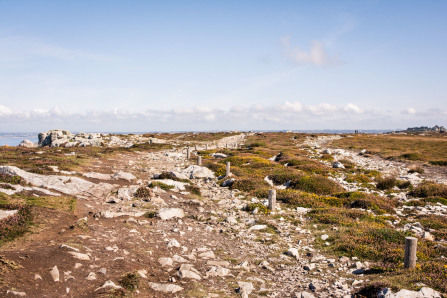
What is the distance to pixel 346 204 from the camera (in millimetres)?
16406

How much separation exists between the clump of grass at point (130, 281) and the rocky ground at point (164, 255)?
0.12ft

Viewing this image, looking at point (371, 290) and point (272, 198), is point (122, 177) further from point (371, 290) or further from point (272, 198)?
point (371, 290)

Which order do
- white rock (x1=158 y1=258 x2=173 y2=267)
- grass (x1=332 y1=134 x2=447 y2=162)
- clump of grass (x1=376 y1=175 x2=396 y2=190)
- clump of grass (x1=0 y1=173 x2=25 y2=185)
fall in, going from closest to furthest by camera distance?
white rock (x1=158 y1=258 x2=173 y2=267)
clump of grass (x1=0 y1=173 x2=25 y2=185)
clump of grass (x1=376 y1=175 x2=396 y2=190)
grass (x1=332 y1=134 x2=447 y2=162)

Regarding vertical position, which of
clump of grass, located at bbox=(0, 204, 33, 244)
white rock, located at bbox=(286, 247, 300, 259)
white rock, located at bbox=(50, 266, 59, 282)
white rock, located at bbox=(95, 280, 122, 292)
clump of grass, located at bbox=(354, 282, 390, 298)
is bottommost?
white rock, located at bbox=(286, 247, 300, 259)

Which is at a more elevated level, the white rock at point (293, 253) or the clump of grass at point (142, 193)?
the clump of grass at point (142, 193)

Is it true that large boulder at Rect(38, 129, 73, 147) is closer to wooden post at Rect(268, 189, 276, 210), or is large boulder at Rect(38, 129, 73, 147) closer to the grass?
wooden post at Rect(268, 189, 276, 210)

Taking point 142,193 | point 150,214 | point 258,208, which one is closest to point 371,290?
point 258,208

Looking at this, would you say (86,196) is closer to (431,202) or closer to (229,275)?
(229,275)

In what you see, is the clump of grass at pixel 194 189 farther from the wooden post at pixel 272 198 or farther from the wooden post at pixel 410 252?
the wooden post at pixel 410 252

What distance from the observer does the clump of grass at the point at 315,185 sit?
1970 centimetres

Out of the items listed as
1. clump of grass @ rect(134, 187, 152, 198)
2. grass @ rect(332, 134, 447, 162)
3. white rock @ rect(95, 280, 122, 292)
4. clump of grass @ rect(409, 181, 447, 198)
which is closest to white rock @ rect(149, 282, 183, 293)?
white rock @ rect(95, 280, 122, 292)

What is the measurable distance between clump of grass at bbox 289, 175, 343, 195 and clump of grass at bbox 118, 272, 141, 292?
15684mm

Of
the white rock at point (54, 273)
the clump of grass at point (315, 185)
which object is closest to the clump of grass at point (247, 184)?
the clump of grass at point (315, 185)

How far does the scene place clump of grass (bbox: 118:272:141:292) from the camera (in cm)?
625
